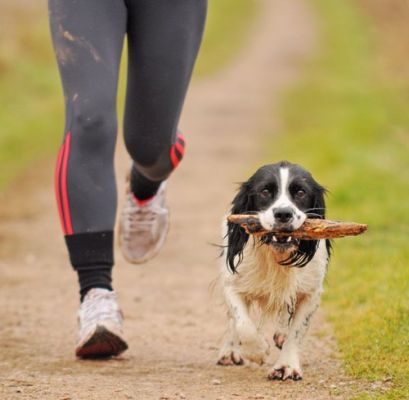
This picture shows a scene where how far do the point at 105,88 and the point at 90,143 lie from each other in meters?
0.23

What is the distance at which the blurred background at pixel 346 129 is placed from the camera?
5.01 meters

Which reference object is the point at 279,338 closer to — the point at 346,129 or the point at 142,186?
the point at 142,186

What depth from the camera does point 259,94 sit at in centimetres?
1867

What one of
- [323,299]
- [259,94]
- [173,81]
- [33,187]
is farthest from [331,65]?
[173,81]

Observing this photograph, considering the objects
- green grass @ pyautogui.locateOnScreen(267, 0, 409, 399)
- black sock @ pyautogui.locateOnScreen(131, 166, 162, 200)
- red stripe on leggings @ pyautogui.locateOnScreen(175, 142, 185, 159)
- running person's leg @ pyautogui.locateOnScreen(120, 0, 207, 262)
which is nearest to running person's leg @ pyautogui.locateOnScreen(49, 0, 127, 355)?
running person's leg @ pyautogui.locateOnScreen(120, 0, 207, 262)

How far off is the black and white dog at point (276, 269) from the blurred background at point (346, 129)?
30 cm

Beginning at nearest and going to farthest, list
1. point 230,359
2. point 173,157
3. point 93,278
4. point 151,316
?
point 93,278 → point 230,359 → point 173,157 → point 151,316

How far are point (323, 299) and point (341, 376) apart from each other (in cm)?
179

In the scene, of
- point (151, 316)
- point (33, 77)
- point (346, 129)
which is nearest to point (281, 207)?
point (151, 316)

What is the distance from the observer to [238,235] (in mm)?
4293

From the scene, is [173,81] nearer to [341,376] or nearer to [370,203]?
[341,376]

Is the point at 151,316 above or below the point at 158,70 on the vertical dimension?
below

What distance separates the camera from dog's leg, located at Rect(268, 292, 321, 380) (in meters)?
4.07

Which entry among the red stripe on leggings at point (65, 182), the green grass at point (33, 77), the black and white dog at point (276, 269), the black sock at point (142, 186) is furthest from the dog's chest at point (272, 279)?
the green grass at point (33, 77)
